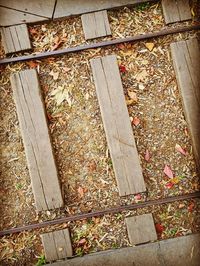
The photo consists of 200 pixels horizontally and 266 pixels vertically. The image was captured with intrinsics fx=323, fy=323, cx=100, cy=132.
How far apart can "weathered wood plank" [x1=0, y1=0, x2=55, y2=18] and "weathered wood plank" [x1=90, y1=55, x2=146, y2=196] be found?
59 centimetres

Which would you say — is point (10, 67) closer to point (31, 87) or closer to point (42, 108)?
point (31, 87)

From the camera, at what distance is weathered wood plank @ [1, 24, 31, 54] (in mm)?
2752

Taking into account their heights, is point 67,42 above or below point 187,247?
above

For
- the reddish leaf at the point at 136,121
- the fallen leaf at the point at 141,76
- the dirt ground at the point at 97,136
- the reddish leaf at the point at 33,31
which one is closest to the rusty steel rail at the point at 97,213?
the dirt ground at the point at 97,136

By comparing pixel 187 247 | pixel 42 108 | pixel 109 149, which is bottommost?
pixel 187 247

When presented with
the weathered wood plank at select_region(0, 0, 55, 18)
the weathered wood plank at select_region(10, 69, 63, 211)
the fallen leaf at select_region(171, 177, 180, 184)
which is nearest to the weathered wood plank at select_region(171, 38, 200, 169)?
the fallen leaf at select_region(171, 177, 180, 184)

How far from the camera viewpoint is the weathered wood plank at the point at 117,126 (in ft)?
8.97

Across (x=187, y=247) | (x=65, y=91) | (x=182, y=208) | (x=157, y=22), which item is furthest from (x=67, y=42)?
(x=187, y=247)

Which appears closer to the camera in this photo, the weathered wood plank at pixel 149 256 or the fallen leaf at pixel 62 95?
the weathered wood plank at pixel 149 256

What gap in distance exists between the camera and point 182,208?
9.21ft

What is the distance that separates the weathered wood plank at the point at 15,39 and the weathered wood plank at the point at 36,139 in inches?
8.8

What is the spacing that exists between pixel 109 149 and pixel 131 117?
0.35 m

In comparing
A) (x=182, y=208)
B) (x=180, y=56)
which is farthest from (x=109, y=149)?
(x=180, y=56)

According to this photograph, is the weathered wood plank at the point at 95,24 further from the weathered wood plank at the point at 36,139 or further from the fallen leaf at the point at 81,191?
the fallen leaf at the point at 81,191
